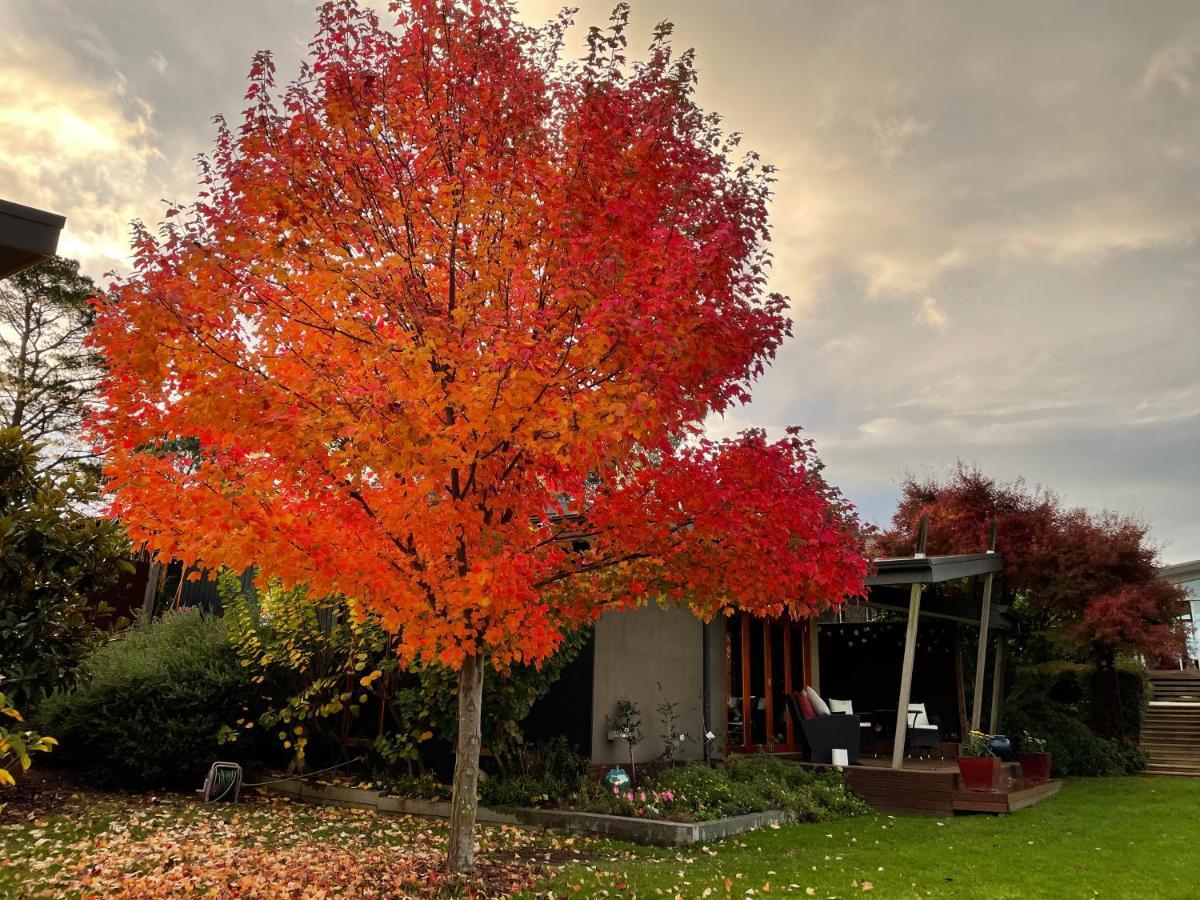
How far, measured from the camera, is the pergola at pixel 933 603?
10539mm

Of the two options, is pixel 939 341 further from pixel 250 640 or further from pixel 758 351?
pixel 250 640

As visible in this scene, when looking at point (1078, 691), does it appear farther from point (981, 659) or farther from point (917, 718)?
point (981, 659)

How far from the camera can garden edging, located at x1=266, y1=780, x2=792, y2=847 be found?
7500 mm

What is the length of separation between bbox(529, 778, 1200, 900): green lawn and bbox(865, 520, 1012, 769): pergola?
1.82 metres

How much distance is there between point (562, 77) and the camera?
6.32 meters

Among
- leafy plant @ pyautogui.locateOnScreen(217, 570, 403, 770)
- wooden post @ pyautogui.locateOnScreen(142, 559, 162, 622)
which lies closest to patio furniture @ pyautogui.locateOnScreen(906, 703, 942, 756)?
leafy plant @ pyautogui.locateOnScreen(217, 570, 403, 770)

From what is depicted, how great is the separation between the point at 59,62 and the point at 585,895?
34.5 feet

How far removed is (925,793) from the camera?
9867 millimetres

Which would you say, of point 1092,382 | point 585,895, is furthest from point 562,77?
point 1092,382

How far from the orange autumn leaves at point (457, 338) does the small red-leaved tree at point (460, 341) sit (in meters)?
0.02

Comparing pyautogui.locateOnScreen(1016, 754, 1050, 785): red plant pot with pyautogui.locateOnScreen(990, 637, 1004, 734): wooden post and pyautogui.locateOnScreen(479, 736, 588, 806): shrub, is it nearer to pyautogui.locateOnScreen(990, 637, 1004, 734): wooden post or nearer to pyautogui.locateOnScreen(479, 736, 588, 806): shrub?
pyautogui.locateOnScreen(990, 637, 1004, 734): wooden post

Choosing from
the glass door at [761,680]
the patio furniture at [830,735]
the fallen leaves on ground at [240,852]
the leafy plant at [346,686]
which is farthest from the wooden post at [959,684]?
the fallen leaves on ground at [240,852]

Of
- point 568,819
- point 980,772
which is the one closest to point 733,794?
point 568,819

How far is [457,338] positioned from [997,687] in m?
14.0
